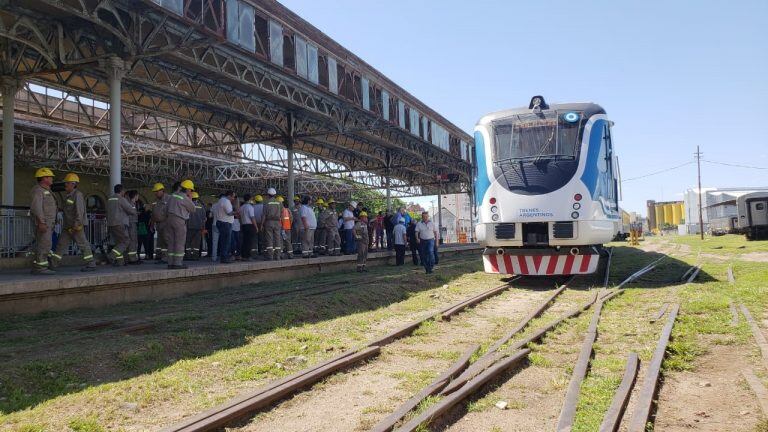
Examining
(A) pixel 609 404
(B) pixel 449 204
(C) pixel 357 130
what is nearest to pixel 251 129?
(C) pixel 357 130

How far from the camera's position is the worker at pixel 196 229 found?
12453 mm

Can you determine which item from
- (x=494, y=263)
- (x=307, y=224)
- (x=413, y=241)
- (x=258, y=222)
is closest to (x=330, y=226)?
(x=307, y=224)

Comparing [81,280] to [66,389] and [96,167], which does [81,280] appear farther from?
[96,167]

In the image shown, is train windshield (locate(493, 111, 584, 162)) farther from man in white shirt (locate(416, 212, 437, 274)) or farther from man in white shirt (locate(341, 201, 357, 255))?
man in white shirt (locate(341, 201, 357, 255))

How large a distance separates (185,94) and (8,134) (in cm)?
419

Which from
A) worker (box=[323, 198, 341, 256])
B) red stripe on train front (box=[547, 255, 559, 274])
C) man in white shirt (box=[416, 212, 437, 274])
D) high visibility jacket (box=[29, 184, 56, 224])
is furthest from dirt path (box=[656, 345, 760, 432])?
worker (box=[323, 198, 341, 256])

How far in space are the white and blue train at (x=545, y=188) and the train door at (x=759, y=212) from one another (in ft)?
77.0

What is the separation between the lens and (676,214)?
63250 mm

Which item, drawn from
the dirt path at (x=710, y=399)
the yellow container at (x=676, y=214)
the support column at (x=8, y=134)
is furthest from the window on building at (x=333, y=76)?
the yellow container at (x=676, y=214)

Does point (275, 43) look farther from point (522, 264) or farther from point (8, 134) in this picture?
point (522, 264)

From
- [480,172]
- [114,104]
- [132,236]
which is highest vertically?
[114,104]

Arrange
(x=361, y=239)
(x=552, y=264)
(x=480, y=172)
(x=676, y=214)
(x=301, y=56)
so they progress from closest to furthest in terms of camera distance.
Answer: (x=552, y=264) < (x=480, y=172) < (x=361, y=239) < (x=301, y=56) < (x=676, y=214)

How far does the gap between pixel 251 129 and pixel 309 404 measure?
60.0ft

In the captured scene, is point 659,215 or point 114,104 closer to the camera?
point 114,104
